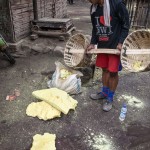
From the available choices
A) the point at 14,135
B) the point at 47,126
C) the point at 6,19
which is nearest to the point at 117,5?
the point at 47,126

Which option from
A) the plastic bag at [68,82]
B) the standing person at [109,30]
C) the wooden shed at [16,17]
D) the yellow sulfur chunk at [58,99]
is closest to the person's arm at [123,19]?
the standing person at [109,30]

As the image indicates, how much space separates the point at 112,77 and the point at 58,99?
956 millimetres

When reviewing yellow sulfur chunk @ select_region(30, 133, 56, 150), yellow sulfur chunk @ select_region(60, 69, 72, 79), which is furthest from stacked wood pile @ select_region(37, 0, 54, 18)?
yellow sulfur chunk @ select_region(30, 133, 56, 150)

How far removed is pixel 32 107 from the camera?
387 centimetres

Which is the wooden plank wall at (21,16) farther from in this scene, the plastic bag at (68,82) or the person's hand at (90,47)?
the person's hand at (90,47)

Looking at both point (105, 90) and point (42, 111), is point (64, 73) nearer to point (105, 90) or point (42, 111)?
point (105, 90)

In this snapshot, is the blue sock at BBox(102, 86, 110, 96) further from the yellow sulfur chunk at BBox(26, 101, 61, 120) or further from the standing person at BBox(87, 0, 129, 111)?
the yellow sulfur chunk at BBox(26, 101, 61, 120)

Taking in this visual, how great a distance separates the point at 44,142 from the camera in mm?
3150

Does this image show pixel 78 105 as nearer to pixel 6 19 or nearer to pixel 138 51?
pixel 138 51

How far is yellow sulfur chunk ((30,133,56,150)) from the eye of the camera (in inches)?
121

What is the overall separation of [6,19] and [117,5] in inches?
120

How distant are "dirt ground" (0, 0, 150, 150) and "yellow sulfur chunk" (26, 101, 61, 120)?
0.08m

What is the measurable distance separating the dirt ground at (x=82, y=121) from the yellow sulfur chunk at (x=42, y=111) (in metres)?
0.08

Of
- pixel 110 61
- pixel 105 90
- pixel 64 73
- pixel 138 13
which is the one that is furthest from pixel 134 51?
pixel 138 13
